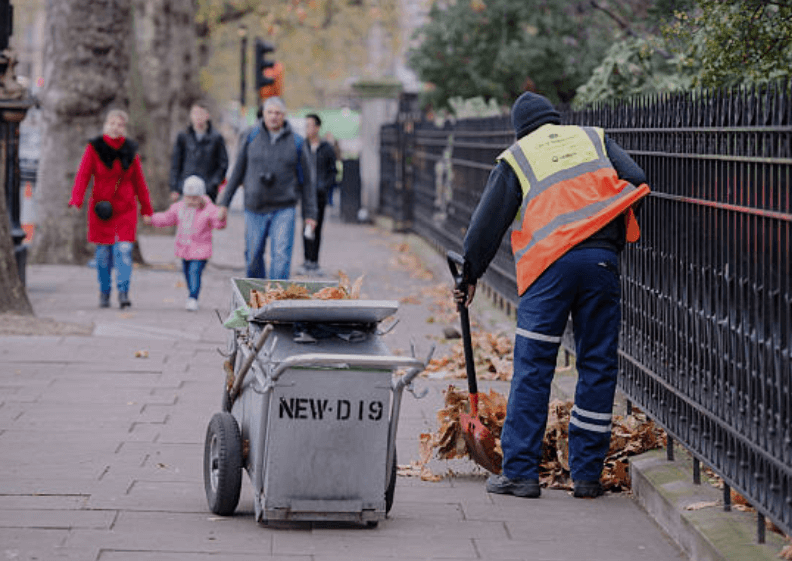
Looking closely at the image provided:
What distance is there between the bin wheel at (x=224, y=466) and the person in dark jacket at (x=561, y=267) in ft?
4.27

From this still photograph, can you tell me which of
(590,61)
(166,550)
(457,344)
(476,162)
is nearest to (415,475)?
(166,550)

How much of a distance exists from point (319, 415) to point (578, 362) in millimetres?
1496

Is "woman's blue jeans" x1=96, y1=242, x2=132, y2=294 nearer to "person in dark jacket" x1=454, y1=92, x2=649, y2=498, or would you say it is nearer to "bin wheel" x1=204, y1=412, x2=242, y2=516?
"person in dark jacket" x1=454, y1=92, x2=649, y2=498

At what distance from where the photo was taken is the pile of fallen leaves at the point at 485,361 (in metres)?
10.6

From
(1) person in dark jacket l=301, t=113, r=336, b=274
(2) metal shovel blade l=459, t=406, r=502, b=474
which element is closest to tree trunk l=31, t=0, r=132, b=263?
(1) person in dark jacket l=301, t=113, r=336, b=274

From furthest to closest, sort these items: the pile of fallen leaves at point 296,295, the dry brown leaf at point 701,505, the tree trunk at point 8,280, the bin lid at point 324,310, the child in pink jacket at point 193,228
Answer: the child in pink jacket at point 193,228 < the tree trunk at point 8,280 < the pile of fallen leaves at point 296,295 < the dry brown leaf at point 701,505 < the bin lid at point 324,310

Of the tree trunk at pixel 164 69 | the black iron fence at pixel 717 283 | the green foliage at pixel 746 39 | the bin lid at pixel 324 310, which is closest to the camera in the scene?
the black iron fence at pixel 717 283

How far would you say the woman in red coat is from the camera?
14148 mm

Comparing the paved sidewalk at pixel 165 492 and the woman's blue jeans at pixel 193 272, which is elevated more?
the woman's blue jeans at pixel 193 272

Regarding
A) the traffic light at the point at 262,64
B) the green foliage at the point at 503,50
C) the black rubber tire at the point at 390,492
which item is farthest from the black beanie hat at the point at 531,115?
the traffic light at the point at 262,64

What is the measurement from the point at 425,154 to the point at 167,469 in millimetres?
15684

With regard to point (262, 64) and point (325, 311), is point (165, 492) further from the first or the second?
point (262, 64)

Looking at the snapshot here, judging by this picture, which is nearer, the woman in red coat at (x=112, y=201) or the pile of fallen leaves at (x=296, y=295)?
the pile of fallen leaves at (x=296, y=295)

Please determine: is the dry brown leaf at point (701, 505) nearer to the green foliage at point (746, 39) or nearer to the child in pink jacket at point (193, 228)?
the green foliage at point (746, 39)
